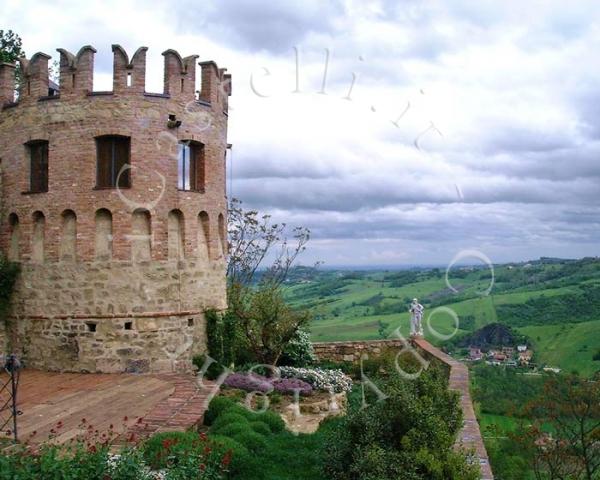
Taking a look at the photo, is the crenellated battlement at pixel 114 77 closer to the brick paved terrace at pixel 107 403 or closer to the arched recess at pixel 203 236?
the arched recess at pixel 203 236

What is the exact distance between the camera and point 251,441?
948cm

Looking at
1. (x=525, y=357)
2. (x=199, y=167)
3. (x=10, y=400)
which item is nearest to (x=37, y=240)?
(x=199, y=167)

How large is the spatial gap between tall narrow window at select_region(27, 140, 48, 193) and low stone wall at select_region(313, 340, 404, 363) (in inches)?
399

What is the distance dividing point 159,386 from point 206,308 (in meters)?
3.43

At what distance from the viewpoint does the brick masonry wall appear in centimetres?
827

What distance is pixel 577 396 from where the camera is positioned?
37.7 ft

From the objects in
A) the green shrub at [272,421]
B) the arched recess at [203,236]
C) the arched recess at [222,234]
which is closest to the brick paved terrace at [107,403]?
the green shrub at [272,421]

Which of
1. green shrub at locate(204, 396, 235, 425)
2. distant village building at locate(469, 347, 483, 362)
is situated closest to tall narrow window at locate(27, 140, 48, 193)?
green shrub at locate(204, 396, 235, 425)

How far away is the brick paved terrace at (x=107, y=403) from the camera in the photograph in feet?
32.7

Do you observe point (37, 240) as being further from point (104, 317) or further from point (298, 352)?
point (298, 352)

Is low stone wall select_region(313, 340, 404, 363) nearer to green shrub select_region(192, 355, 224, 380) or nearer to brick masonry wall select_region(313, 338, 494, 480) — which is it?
brick masonry wall select_region(313, 338, 494, 480)

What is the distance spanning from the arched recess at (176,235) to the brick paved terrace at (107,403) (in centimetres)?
321

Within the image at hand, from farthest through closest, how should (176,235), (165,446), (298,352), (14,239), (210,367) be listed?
(298,352) → (14,239) → (176,235) → (210,367) → (165,446)

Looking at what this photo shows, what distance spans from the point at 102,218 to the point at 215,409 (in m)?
6.48
